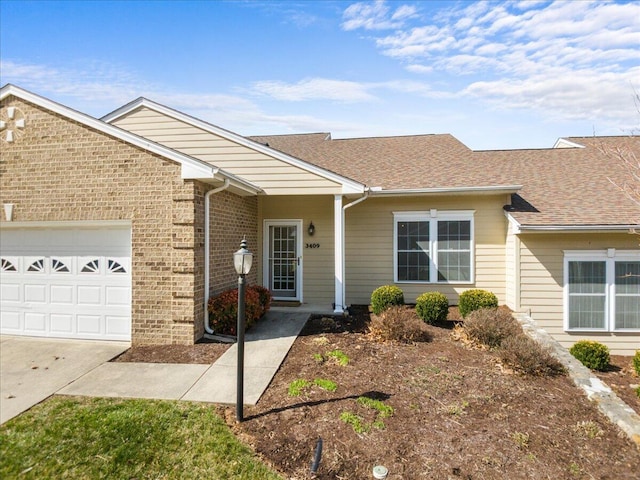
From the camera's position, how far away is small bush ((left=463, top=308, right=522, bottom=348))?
6.68 meters

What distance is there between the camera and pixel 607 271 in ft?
29.1

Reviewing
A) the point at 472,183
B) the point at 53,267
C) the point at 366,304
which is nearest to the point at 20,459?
the point at 53,267

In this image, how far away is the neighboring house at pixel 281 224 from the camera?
6668 mm

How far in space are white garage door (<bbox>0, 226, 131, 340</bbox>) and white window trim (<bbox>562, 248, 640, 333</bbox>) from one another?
33.2 feet

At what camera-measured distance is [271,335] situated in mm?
7219

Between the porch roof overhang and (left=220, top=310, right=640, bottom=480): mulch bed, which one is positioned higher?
the porch roof overhang

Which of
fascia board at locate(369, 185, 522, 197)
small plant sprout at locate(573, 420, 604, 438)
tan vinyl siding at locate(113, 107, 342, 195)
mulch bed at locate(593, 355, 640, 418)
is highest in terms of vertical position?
tan vinyl siding at locate(113, 107, 342, 195)

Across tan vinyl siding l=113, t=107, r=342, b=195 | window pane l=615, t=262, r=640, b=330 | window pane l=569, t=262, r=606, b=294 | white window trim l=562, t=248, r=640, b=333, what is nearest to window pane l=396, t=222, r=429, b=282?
tan vinyl siding l=113, t=107, r=342, b=195

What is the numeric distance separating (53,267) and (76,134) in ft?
8.94

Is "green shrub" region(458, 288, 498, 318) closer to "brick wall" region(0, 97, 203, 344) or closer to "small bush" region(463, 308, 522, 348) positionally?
"small bush" region(463, 308, 522, 348)

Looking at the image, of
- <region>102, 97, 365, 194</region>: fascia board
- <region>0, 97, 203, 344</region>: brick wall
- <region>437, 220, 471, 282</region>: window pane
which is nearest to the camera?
<region>0, 97, 203, 344</region>: brick wall

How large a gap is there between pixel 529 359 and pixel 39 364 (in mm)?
7953

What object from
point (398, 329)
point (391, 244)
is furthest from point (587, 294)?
point (398, 329)

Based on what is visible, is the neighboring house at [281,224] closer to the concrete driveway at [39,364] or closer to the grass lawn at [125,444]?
the concrete driveway at [39,364]
